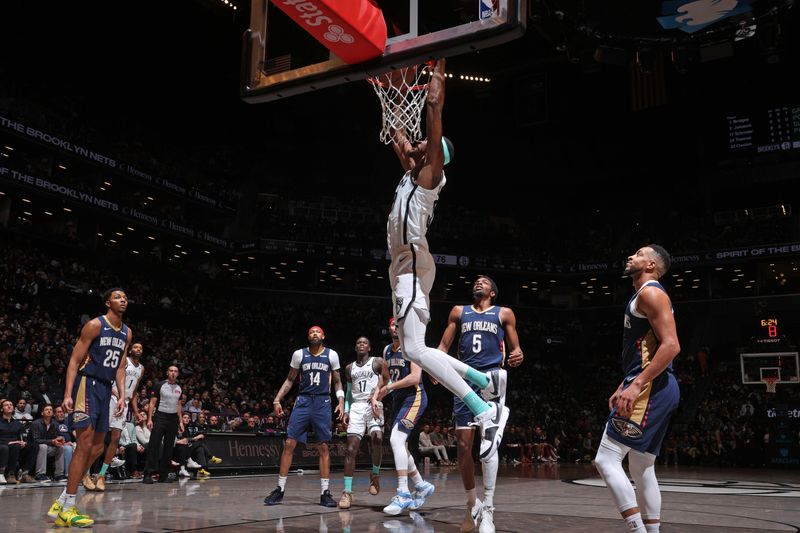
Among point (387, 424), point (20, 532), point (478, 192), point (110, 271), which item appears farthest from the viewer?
point (478, 192)

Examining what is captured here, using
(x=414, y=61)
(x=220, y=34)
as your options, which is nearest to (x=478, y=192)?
(x=220, y=34)

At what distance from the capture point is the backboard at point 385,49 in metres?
5.96

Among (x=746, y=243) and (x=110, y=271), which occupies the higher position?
(x=746, y=243)

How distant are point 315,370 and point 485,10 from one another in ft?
17.8

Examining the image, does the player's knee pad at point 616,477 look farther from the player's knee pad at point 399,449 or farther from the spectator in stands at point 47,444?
the spectator in stands at point 47,444

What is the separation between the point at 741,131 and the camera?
33.2 metres

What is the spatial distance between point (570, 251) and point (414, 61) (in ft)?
112

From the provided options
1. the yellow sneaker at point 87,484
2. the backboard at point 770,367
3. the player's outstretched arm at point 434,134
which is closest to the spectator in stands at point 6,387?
the yellow sneaker at point 87,484

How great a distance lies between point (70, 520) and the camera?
655cm

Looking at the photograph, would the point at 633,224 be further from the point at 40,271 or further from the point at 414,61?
the point at 414,61

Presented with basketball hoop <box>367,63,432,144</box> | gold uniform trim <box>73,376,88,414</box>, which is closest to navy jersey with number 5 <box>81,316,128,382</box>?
gold uniform trim <box>73,376,88,414</box>

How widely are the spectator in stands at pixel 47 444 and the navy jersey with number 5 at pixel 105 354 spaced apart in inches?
243

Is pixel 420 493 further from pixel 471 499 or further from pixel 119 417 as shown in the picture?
pixel 119 417

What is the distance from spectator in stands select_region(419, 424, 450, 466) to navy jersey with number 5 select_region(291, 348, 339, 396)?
13053 millimetres
